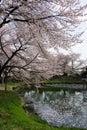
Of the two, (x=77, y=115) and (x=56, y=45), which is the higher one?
(x=56, y=45)

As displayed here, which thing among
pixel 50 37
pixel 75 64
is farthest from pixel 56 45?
pixel 75 64

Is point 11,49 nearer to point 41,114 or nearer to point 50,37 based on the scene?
point 41,114

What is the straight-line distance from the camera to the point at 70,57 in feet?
300

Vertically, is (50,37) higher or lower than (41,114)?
higher

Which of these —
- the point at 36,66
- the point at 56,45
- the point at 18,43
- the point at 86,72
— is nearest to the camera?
the point at 56,45

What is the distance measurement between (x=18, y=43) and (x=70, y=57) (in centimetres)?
6689

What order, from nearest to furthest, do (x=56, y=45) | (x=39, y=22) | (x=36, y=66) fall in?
(x=39, y=22) < (x=56, y=45) < (x=36, y=66)

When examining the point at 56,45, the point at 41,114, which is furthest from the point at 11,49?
the point at 56,45

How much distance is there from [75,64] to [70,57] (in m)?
11.8

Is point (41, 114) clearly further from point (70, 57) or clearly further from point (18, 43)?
point (70, 57)

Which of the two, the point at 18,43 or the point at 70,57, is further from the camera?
the point at 70,57

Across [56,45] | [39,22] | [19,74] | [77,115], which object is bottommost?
[77,115]

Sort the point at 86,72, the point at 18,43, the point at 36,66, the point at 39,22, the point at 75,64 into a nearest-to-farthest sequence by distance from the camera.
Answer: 1. the point at 39,22
2. the point at 18,43
3. the point at 36,66
4. the point at 86,72
5. the point at 75,64

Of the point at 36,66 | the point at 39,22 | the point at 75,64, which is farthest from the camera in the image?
the point at 75,64
